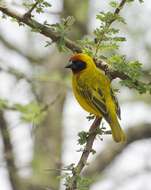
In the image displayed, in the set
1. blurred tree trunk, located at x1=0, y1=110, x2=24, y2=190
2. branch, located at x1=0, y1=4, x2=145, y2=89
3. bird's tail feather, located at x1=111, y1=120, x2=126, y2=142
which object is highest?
branch, located at x1=0, y1=4, x2=145, y2=89

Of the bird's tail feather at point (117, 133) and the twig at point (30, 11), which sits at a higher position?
the twig at point (30, 11)

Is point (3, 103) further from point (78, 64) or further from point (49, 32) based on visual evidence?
point (49, 32)

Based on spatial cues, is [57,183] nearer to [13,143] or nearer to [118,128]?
[13,143]

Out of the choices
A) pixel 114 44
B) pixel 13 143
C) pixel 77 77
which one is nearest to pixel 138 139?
pixel 13 143

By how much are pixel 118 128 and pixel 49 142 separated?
5512 mm

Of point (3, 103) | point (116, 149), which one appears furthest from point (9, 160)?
point (116, 149)

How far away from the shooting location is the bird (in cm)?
473

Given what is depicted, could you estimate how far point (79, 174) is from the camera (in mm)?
3488

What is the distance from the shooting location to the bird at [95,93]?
15.5 feet

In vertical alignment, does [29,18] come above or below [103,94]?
above

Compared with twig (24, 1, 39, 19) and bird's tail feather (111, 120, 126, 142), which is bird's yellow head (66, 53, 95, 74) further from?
twig (24, 1, 39, 19)

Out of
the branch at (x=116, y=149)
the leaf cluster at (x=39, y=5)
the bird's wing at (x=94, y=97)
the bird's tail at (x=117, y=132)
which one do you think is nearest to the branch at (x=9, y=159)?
the branch at (x=116, y=149)

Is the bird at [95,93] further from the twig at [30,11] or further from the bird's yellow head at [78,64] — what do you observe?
the twig at [30,11]

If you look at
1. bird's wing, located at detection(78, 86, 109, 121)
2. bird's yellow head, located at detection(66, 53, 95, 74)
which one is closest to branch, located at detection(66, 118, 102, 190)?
bird's wing, located at detection(78, 86, 109, 121)
